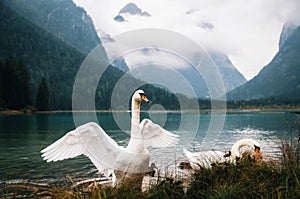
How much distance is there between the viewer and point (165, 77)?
7.67 m

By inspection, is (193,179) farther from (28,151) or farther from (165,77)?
(28,151)

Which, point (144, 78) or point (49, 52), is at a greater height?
point (49, 52)

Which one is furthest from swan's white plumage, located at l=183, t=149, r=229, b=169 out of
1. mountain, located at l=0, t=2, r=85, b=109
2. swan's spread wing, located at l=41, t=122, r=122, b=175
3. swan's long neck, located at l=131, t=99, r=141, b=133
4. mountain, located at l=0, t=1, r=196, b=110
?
mountain, located at l=0, t=2, r=85, b=109

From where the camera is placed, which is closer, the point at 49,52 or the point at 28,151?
the point at 28,151

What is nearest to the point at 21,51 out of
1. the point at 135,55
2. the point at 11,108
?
the point at 11,108

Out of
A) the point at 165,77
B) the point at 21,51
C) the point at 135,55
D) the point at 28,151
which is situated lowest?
the point at 28,151

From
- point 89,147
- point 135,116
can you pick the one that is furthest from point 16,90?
point 135,116

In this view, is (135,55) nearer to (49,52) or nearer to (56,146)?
(56,146)

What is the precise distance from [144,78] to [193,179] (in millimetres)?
3541

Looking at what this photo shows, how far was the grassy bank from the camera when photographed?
13.9 feet

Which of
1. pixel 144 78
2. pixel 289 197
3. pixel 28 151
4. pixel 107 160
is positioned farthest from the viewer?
pixel 28 151

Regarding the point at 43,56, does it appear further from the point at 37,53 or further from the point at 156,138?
the point at 156,138

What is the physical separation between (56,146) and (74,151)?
37 cm

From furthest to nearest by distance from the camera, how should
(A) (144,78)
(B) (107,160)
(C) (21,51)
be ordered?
1. (C) (21,51)
2. (A) (144,78)
3. (B) (107,160)
